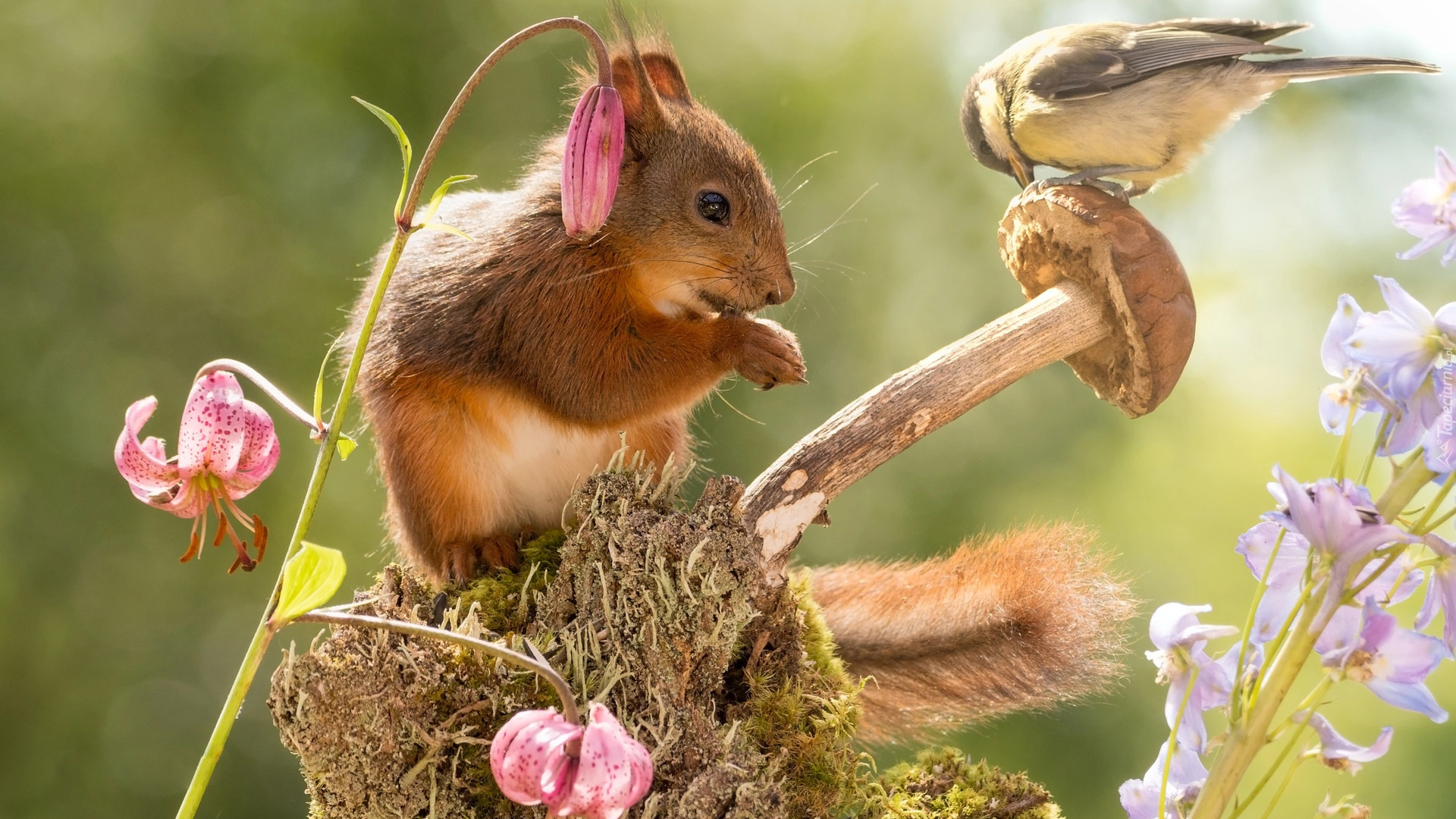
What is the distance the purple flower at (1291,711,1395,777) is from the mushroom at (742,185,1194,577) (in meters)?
0.47

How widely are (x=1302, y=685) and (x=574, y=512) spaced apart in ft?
5.87

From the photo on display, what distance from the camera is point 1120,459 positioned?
8.57ft

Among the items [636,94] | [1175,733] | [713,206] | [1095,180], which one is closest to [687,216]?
[713,206]

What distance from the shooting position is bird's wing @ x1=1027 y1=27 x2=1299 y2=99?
4.43ft

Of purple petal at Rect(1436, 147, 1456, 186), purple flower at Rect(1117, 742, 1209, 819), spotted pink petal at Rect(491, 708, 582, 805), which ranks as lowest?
spotted pink petal at Rect(491, 708, 582, 805)

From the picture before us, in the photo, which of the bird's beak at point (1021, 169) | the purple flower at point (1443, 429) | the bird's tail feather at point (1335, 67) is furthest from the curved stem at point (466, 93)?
the bird's tail feather at point (1335, 67)

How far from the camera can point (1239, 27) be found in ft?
4.48

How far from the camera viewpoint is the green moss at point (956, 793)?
1.06 meters

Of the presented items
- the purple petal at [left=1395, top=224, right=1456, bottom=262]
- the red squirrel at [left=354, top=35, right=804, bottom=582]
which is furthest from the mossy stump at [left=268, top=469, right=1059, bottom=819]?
the purple petal at [left=1395, top=224, right=1456, bottom=262]

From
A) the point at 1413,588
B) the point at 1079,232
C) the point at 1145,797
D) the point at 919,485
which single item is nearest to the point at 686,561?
the point at 1145,797

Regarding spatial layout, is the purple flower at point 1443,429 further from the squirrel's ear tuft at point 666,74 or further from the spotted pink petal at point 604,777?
the squirrel's ear tuft at point 666,74

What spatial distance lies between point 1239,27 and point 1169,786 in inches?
38.0

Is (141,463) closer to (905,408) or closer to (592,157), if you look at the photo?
(592,157)

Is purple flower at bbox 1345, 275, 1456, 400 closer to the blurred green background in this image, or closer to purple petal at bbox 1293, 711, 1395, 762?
purple petal at bbox 1293, 711, 1395, 762
